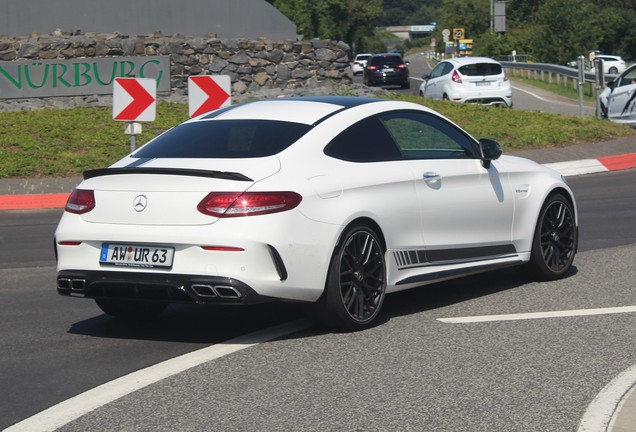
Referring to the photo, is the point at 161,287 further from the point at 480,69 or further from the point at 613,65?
the point at 613,65

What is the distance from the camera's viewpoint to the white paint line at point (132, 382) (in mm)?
5746

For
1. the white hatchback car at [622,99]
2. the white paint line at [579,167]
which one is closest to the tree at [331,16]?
the white hatchback car at [622,99]

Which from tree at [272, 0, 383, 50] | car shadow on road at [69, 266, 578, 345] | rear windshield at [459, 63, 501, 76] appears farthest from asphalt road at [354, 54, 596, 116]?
tree at [272, 0, 383, 50]

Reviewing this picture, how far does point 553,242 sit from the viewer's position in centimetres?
964

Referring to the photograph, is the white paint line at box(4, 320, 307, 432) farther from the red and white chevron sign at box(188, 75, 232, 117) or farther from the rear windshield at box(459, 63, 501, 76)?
the rear windshield at box(459, 63, 501, 76)

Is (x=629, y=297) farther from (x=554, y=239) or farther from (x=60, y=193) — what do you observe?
(x=60, y=193)

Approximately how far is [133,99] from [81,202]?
27.1ft

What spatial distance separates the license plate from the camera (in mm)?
7223

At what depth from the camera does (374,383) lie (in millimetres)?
6363

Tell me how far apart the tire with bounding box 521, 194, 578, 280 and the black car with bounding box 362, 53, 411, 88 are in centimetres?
4083

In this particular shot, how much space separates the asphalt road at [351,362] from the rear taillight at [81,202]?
848 millimetres

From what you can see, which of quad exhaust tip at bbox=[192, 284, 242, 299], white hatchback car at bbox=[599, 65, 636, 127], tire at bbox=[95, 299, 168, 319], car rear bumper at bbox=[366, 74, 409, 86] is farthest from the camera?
car rear bumper at bbox=[366, 74, 409, 86]

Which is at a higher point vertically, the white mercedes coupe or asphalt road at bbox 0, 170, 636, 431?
the white mercedes coupe

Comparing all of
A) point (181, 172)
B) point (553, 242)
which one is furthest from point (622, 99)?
point (181, 172)
